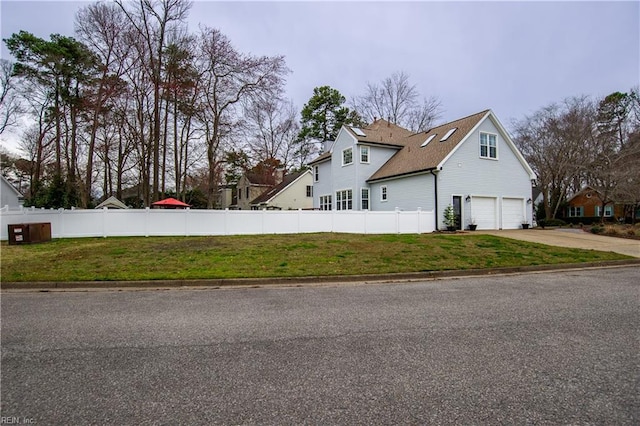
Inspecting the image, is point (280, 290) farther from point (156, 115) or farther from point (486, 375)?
point (156, 115)

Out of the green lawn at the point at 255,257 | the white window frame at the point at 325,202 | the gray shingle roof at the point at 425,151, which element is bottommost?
→ the green lawn at the point at 255,257

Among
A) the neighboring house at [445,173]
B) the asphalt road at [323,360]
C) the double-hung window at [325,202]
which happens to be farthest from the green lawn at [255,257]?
the double-hung window at [325,202]

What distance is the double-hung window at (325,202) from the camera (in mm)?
27992

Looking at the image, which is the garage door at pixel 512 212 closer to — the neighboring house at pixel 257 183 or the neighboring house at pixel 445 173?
the neighboring house at pixel 445 173

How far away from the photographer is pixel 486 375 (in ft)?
10.5

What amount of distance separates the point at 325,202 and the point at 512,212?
13.8 m

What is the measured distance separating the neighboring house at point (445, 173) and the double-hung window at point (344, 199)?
75mm

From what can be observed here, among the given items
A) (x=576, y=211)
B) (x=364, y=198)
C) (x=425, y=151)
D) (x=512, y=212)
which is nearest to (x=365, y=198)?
(x=364, y=198)

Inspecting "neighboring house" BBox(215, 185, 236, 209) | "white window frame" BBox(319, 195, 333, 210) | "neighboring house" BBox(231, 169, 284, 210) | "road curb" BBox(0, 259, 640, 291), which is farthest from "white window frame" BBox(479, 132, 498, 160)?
"neighboring house" BBox(215, 185, 236, 209)

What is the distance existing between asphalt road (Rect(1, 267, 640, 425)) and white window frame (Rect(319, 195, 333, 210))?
21665mm

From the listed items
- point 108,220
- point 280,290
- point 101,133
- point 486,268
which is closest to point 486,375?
point 280,290

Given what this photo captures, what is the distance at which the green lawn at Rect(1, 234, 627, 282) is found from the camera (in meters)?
8.42

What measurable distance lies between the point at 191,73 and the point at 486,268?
21.8 m

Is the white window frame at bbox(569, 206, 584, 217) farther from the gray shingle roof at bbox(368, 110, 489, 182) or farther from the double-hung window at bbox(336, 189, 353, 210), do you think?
the double-hung window at bbox(336, 189, 353, 210)
